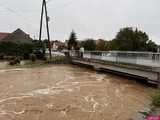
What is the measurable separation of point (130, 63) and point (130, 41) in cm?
3817

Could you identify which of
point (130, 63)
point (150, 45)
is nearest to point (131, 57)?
point (130, 63)

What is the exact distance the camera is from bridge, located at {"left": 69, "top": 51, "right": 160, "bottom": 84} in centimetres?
1387

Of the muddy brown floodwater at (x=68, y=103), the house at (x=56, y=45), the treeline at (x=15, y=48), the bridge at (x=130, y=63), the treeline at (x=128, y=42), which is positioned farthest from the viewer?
the house at (x=56, y=45)

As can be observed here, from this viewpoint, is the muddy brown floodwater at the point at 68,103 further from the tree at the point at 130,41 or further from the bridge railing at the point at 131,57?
the tree at the point at 130,41

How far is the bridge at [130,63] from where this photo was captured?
1387 cm

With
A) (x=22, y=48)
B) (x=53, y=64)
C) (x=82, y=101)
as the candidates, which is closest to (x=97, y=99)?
(x=82, y=101)

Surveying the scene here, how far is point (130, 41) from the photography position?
5388cm

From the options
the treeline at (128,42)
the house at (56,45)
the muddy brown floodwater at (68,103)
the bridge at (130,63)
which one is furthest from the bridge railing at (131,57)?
the house at (56,45)

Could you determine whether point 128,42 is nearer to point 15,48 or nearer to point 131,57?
point 15,48

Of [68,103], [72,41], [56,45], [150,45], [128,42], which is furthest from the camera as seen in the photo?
[56,45]

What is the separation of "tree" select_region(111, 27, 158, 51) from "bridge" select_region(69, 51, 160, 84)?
28.6m

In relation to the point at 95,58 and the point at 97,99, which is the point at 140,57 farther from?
the point at 95,58

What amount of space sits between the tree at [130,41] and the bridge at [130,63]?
28.6 metres

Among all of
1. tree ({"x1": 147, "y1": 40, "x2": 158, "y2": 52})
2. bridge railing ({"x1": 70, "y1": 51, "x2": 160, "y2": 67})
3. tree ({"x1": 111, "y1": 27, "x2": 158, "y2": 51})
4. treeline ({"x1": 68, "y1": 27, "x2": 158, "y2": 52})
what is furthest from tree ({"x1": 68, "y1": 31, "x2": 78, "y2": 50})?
bridge railing ({"x1": 70, "y1": 51, "x2": 160, "y2": 67})
